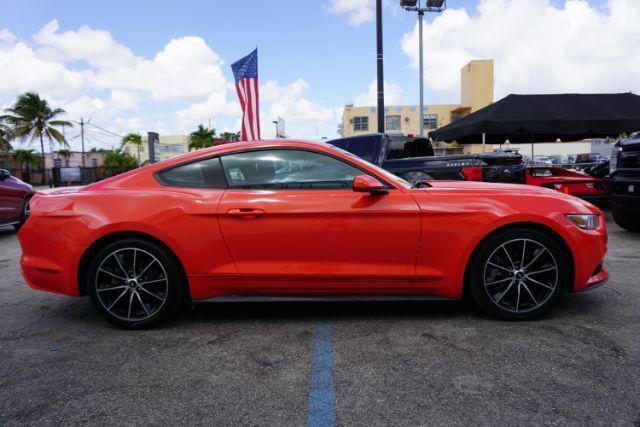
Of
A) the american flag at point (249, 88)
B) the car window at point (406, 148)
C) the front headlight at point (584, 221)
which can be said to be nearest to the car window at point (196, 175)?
the front headlight at point (584, 221)

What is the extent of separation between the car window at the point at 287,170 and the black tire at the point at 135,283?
0.80 meters

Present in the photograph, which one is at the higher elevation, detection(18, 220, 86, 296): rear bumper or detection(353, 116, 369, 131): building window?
detection(353, 116, 369, 131): building window

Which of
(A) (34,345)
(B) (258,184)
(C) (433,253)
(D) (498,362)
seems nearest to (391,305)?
(C) (433,253)

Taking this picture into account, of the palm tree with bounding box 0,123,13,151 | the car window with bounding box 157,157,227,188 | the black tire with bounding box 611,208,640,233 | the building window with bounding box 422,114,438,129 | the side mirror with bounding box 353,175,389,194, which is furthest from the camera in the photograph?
the building window with bounding box 422,114,438,129

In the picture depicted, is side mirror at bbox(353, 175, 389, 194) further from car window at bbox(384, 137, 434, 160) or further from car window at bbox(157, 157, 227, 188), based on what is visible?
car window at bbox(384, 137, 434, 160)

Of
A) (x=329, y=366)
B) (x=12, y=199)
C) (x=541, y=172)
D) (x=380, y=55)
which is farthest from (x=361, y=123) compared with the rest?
(x=329, y=366)

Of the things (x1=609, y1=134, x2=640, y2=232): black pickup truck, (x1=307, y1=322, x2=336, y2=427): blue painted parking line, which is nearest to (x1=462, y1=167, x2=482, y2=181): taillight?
(x1=609, y1=134, x2=640, y2=232): black pickup truck

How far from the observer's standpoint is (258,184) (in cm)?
350

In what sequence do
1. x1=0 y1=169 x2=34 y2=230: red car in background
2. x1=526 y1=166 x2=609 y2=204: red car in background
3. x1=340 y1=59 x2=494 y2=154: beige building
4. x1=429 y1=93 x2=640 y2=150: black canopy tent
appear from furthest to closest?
x1=340 y1=59 x2=494 y2=154: beige building → x1=429 y1=93 x2=640 y2=150: black canopy tent → x1=0 y1=169 x2=34 y2=230: red car in background → x1=526 y1=166 x2=609 y2=204: red car in background

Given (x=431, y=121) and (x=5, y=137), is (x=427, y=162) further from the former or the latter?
(x=431, y=121)

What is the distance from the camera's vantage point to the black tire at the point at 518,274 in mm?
3365

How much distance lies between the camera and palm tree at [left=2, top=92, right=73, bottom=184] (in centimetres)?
4419

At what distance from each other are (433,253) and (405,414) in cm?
138

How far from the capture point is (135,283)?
11.3 feet
